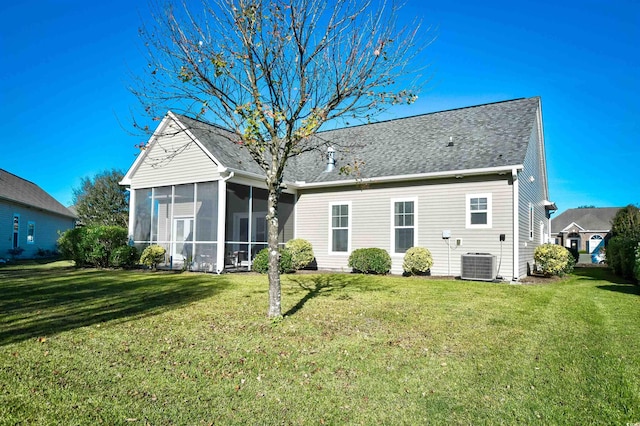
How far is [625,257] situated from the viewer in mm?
13320

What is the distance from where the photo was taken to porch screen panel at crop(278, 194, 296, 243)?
15.9 meters

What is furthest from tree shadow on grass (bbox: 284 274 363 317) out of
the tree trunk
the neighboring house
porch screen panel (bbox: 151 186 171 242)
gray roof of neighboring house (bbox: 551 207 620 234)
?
gray roof of neighboring house (bbox: 551 207 620 234)

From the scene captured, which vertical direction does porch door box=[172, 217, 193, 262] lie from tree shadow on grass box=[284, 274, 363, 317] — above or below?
above

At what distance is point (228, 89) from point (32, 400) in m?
5.02

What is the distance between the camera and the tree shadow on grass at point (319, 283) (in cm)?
845

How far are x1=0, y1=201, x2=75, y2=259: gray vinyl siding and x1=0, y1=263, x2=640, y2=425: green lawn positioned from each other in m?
18.6

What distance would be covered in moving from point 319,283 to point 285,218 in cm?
566

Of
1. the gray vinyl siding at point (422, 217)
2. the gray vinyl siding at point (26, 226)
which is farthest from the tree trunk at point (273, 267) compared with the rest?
the gray vinyl siding at point (26, 226)

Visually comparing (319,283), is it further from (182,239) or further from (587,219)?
(587,219)

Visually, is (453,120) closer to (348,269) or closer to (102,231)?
(348,269)

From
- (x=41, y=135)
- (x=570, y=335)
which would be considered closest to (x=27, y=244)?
(x=41, y=135)

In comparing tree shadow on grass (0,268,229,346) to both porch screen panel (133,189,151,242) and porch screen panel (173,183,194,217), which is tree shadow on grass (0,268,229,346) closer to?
porch screen panel (173,183,194,217)

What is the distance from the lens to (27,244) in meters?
25.0

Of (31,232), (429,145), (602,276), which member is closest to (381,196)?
(429,145)
